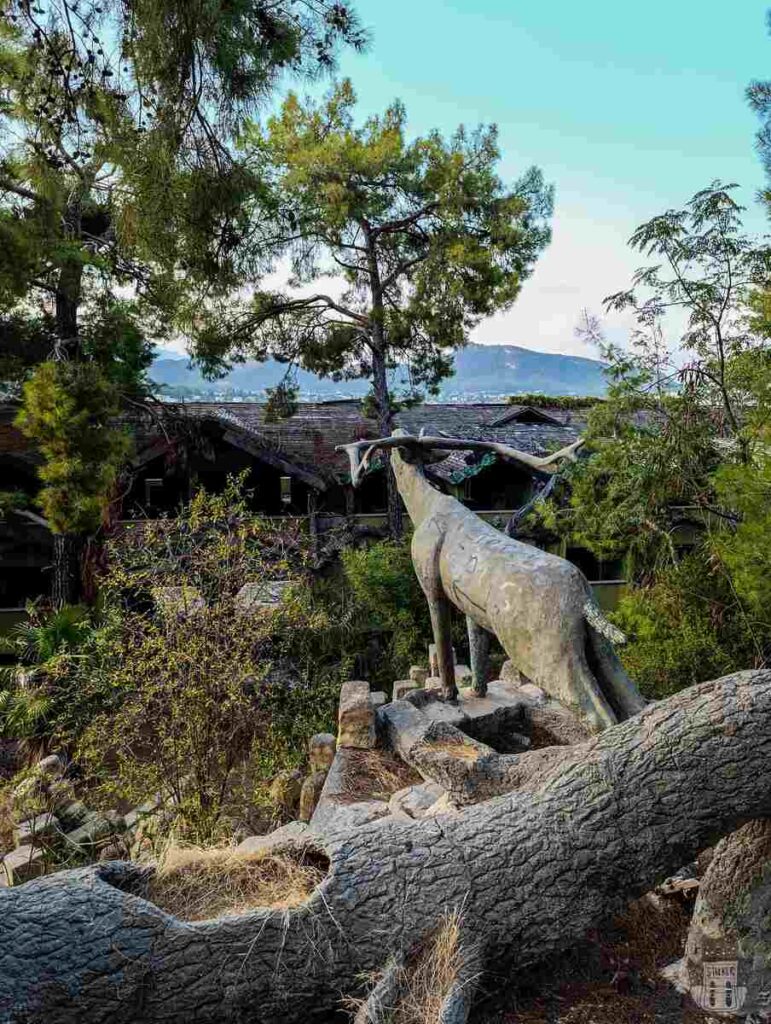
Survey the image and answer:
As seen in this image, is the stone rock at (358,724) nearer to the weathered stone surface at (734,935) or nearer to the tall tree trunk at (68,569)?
the weathered stone surface at (734,935)

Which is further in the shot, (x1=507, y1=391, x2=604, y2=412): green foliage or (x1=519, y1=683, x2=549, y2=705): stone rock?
(x1=507, y1=391, x2=604, y2=412): green foliage

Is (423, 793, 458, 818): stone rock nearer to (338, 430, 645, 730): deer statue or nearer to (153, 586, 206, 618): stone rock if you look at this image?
(338, 430, 645, 730): deer statue

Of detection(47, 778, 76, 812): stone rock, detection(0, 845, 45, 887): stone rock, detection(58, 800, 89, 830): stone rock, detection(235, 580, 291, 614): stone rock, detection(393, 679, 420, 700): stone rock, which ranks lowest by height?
detection(0, 845, 45, 887): stone rock

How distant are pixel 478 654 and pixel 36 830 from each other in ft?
14.2

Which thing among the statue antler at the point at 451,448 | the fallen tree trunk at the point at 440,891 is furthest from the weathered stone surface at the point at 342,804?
the statue antler at the point at 451,448

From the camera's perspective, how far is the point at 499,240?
12750 millimetres

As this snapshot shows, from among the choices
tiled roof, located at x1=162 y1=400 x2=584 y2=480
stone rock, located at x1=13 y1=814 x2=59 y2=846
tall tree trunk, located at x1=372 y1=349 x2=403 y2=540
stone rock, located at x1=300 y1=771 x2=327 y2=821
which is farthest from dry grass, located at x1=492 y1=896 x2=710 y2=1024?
tiled roof, located at x1=162 y1=400 x2=584 y2=480

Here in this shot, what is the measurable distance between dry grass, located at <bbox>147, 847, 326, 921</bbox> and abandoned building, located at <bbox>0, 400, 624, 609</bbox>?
9065mm

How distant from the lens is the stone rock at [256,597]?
6465mm

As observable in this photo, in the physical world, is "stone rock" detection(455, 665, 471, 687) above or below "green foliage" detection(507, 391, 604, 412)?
below

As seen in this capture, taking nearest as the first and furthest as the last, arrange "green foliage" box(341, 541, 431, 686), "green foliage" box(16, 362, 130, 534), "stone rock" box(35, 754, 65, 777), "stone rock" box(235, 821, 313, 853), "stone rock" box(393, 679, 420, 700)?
1. "stone rock" box(235, 821, 313, 853)
2. "stone rock" box(393, 679, 420, 700)
3. "stone rock" box(35, 754, 65, 777)
4. "green foliage" box(16, 362, 130, 534)
5. "green foliage" box(341, 541, 431, 686)

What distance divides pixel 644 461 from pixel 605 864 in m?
5.76

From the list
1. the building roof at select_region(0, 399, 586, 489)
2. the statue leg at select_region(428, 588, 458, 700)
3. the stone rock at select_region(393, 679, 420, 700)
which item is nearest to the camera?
the statue leg at select_region(428, 588, 458, 700)

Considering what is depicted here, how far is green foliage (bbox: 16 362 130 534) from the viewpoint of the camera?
35.6ft
